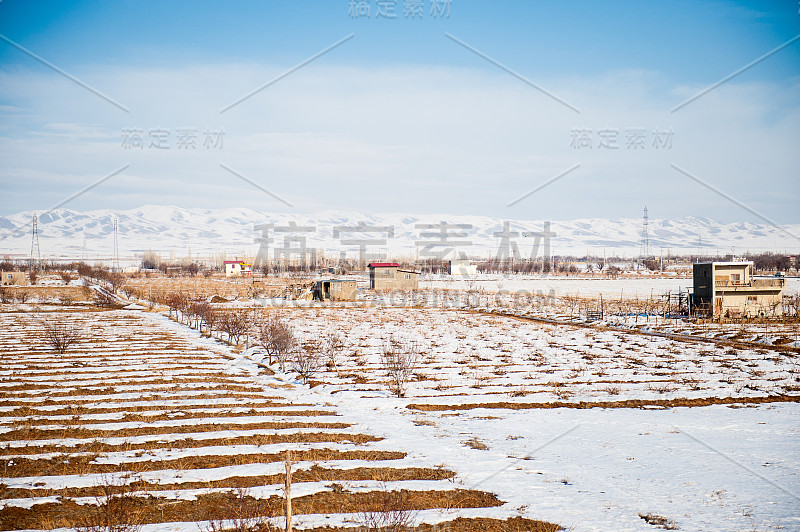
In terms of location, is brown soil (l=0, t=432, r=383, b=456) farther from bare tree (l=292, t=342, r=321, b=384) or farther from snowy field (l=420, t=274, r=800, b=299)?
snowy field (l=420, t=274, r=800, b=299)

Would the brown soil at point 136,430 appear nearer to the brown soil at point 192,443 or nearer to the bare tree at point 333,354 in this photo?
the brown soil at point 192,443

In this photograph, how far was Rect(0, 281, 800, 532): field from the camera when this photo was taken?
7.74 meters

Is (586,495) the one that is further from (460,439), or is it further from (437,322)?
(437,322)

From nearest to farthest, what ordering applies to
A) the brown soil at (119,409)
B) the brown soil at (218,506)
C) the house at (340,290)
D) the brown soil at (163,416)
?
1. the brown soil at (218,506)
2. the brown soil at (163,416)
3. the brown soil at (119,409)
4. the house at (340,290)

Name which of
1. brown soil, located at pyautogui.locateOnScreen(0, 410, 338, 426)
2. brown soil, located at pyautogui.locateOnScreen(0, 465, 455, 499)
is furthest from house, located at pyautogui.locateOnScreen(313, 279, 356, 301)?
brown soil, located at pyautogui.locateOnScreen(0, 465, 455, 499)

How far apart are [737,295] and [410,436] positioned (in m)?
32.7

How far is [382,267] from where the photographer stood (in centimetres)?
6244

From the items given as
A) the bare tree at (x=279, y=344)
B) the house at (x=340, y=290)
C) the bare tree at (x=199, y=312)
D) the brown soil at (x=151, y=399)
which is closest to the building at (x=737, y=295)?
the bare tree at (x=279, y=344)

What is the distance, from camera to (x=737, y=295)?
119ft

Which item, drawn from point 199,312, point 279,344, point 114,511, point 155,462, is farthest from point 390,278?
point 114,511

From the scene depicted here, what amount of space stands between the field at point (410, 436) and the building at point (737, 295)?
1215 centimetres

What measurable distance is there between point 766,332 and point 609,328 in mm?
7740

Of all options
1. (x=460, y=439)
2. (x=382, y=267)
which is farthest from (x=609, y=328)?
(x=382, y=267)

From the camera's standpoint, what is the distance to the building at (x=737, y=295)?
36.0 metres
